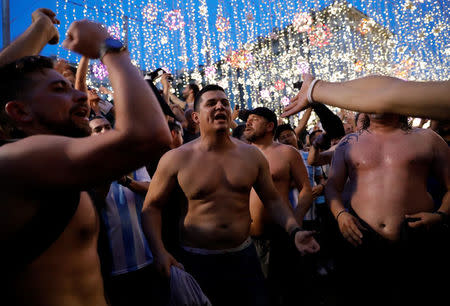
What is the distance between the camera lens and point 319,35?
29359mm

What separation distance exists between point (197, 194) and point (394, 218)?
1.97 m

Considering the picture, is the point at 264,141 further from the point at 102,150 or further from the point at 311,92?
the point at 102,150

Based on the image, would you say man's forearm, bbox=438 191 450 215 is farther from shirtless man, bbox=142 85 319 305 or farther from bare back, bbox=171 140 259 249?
bare back, bbox=171 140 259 249

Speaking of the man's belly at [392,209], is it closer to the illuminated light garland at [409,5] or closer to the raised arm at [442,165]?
the raised arm at [442,165]

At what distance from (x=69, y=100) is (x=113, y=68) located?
396 mm

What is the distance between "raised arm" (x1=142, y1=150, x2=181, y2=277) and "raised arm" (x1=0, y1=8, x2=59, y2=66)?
4.81 ft

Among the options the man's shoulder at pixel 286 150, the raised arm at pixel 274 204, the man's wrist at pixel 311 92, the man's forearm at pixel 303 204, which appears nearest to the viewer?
the man's wrist at pixel 311 92

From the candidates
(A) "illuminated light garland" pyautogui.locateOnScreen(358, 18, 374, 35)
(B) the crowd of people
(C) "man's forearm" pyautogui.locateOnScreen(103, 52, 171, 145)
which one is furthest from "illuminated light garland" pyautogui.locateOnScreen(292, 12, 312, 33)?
(C) "man's forearm" pyautogui.locateOnScreen(103, 52, 171, 145)

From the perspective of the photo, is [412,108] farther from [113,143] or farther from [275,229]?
[275,229]

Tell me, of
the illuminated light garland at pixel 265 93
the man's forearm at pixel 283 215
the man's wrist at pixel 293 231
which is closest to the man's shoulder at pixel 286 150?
the man's forearm at pixel 283 215

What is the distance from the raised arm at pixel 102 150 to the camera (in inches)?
48.2

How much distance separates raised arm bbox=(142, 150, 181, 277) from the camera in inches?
105

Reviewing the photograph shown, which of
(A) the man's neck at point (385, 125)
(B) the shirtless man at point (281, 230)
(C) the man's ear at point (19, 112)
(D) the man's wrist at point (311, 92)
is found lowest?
(B) the shirtless man at point (281, 230)

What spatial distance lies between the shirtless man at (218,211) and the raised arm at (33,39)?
148 cm
